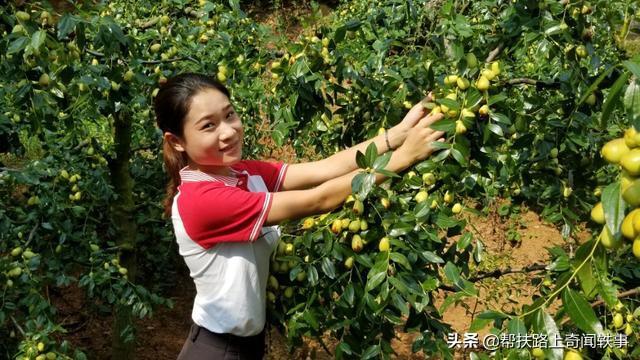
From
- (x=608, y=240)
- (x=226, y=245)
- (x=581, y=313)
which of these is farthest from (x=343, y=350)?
(x=608, y=240)

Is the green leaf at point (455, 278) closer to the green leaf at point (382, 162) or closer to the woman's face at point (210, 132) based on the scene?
the green leaf at point (382, 162)

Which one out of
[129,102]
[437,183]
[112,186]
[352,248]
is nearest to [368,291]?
[352,248]

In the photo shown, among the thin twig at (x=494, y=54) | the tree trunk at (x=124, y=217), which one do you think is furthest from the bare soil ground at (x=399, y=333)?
the thin twig at (x=494, y=54)

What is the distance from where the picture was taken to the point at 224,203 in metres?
1.54

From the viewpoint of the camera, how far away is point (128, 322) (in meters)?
3.09

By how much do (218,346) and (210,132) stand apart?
0.62 m

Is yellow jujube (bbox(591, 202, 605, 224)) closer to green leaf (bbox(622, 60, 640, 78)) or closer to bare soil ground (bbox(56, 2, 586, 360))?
green leaf (bbox(622, 60, 640, 78))

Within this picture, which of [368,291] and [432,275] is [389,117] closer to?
[432,275]

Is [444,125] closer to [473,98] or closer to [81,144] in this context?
[473,98]

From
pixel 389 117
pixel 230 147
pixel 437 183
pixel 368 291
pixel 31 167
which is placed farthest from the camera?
pixel 31 167

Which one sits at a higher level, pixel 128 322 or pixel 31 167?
pixel 31 167

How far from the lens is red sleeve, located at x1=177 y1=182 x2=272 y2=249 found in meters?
1.54

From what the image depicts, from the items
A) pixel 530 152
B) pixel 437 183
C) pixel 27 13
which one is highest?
pixel 27 13

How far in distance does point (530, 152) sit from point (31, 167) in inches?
71.9
